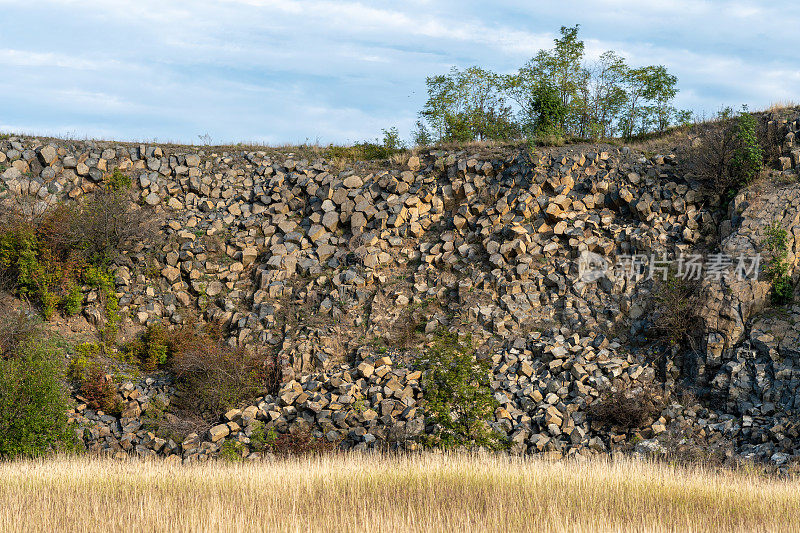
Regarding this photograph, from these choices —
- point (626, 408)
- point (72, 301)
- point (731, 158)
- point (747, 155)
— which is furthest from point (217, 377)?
point (747, 155)

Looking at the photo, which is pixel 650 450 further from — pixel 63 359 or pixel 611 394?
pixel 63 359

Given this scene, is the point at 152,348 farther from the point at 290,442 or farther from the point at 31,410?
the point at 290,442

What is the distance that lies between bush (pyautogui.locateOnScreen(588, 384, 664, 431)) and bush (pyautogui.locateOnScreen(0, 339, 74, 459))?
12.8 metres

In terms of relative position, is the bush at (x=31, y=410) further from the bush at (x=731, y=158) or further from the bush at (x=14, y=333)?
the bush at (x=731, y=158)

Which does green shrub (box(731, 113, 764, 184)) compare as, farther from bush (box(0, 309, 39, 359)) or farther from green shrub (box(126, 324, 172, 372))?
bush (box(0, 309, 39, 359))

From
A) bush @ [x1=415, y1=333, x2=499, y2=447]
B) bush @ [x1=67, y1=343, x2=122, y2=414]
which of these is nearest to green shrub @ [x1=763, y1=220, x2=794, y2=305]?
bush @ [x1=415, y1=333, x2=499, y2=447]

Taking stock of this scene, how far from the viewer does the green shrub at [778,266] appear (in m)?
17.6

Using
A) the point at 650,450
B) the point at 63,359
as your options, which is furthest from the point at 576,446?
the point at 63,359

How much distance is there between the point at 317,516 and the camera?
9250 millimetres

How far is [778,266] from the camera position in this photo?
1789 centimetres

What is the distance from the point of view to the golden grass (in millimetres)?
8930

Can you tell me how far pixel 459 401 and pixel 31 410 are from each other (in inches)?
387

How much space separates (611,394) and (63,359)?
15.0 meters

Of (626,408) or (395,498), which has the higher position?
(626,408)
